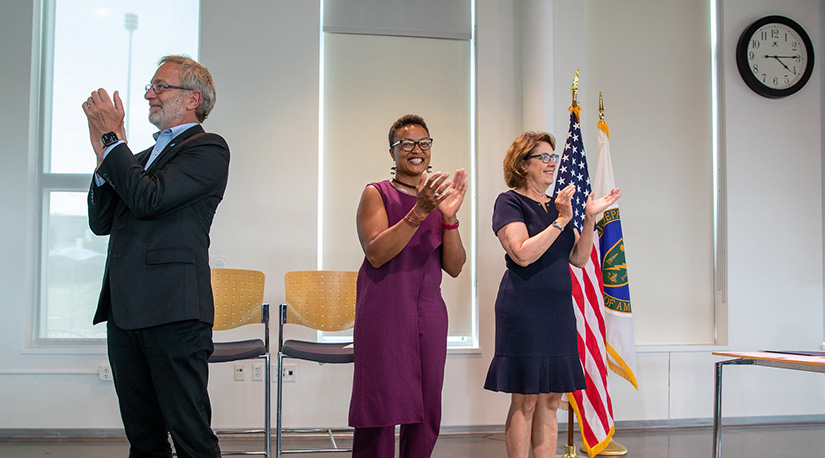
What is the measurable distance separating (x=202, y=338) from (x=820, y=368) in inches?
81.6

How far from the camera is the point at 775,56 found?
4.61 m

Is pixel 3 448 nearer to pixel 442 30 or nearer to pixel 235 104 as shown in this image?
pixel 235 104

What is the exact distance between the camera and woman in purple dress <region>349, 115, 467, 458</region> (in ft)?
7.04

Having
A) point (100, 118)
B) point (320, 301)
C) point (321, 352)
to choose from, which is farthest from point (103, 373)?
point (100, 118)

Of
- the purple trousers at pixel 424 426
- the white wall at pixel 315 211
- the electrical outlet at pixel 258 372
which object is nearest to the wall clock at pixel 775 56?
the white wall at pixel 315 211

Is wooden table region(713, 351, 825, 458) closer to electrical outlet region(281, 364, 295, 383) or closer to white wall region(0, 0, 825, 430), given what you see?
white wall region(0, 0, 825, 430)

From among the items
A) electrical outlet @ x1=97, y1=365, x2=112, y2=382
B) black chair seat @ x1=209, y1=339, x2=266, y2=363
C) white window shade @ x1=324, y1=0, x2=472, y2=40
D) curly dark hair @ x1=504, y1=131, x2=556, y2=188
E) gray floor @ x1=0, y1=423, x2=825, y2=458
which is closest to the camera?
curly dark hair @ x1=504, y1=131, x2=556, y2=188

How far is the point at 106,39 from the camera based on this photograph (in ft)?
14.2

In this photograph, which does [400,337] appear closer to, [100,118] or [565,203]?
[565,203]

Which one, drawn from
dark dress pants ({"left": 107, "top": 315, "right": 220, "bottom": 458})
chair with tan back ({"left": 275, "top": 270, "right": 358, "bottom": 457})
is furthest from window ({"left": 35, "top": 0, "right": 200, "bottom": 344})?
dark dress pants ({"left": 107, "top": 315, "right": 220, "bottom": 458})

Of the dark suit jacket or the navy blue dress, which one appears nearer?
the dark suit jacket

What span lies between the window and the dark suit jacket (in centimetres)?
255

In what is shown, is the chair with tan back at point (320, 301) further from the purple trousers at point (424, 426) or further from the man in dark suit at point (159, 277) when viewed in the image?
the man in dark suit at point (159, 277)

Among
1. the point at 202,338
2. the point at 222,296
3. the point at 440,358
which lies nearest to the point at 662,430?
the point at 440,358
